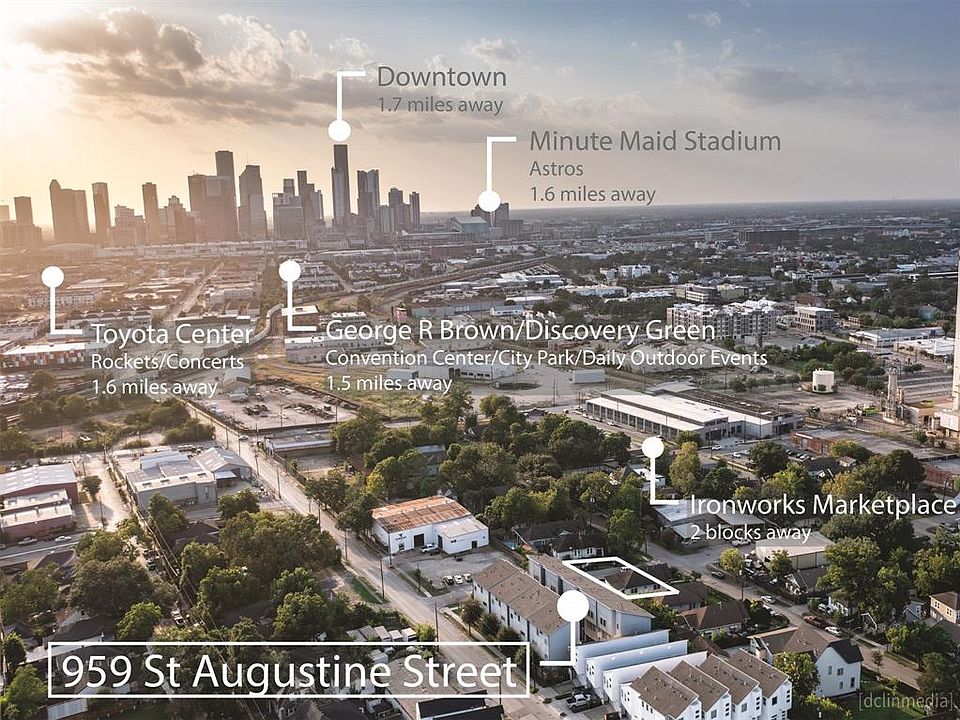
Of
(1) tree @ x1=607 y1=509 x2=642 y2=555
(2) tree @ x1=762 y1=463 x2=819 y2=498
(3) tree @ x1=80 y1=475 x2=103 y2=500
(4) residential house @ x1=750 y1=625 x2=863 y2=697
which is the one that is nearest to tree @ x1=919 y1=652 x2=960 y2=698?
(4) residential house @ x1=750 y1=625 x2=863 y2=697

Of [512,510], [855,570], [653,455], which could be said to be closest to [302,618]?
[512,510]

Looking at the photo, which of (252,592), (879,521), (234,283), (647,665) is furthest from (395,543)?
(234,283)

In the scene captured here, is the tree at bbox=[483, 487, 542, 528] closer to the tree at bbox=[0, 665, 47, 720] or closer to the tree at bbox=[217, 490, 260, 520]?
the tree at bbox=[217, 490, 260, 520]

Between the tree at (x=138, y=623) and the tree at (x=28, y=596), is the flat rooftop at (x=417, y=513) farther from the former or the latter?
the tree at (x=28, y=596)

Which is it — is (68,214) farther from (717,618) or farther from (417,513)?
(717,618)

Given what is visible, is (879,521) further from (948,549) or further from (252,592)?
(252,592)

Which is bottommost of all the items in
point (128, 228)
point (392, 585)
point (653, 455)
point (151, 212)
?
point (392, 585)

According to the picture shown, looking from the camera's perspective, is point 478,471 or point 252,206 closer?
point 478,471

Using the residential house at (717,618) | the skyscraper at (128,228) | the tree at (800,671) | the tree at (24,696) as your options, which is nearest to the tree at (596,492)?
the residential house at (717,618)
